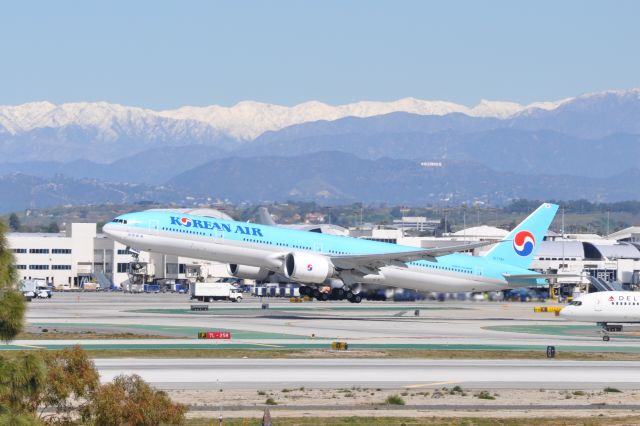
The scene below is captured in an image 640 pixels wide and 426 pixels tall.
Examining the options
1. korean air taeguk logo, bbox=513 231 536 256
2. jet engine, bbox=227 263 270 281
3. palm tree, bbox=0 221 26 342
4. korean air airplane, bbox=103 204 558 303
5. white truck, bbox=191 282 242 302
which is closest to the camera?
palm tree, bbox=0 221 26 342

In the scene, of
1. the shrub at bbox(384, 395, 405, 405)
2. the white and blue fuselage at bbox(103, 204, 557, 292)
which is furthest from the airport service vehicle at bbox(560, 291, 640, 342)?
the shrub at bbox(384, 395, 405, 405)

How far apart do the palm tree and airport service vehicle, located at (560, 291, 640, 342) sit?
5347 centimetres

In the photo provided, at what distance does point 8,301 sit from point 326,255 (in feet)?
212

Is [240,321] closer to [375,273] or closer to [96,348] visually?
[375,273]

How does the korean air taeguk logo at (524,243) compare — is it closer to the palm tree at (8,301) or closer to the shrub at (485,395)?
the shrub at (485,395)

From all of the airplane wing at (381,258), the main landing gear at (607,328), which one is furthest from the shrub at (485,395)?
the airplane wing at (381,258)

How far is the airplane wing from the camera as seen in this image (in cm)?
8944

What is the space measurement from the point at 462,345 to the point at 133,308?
1913 inches

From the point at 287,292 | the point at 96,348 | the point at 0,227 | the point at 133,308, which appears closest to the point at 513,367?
the point at 96,348

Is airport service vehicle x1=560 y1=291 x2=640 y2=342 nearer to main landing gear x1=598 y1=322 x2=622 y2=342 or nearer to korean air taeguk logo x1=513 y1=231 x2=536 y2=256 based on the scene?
main landing gear x1=598 y1=322 x2=622 y2=342

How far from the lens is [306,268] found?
88.5 metres

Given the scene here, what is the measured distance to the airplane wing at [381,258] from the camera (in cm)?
8944

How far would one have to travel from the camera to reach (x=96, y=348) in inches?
2437

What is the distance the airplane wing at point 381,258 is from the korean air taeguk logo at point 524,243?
418 inches
